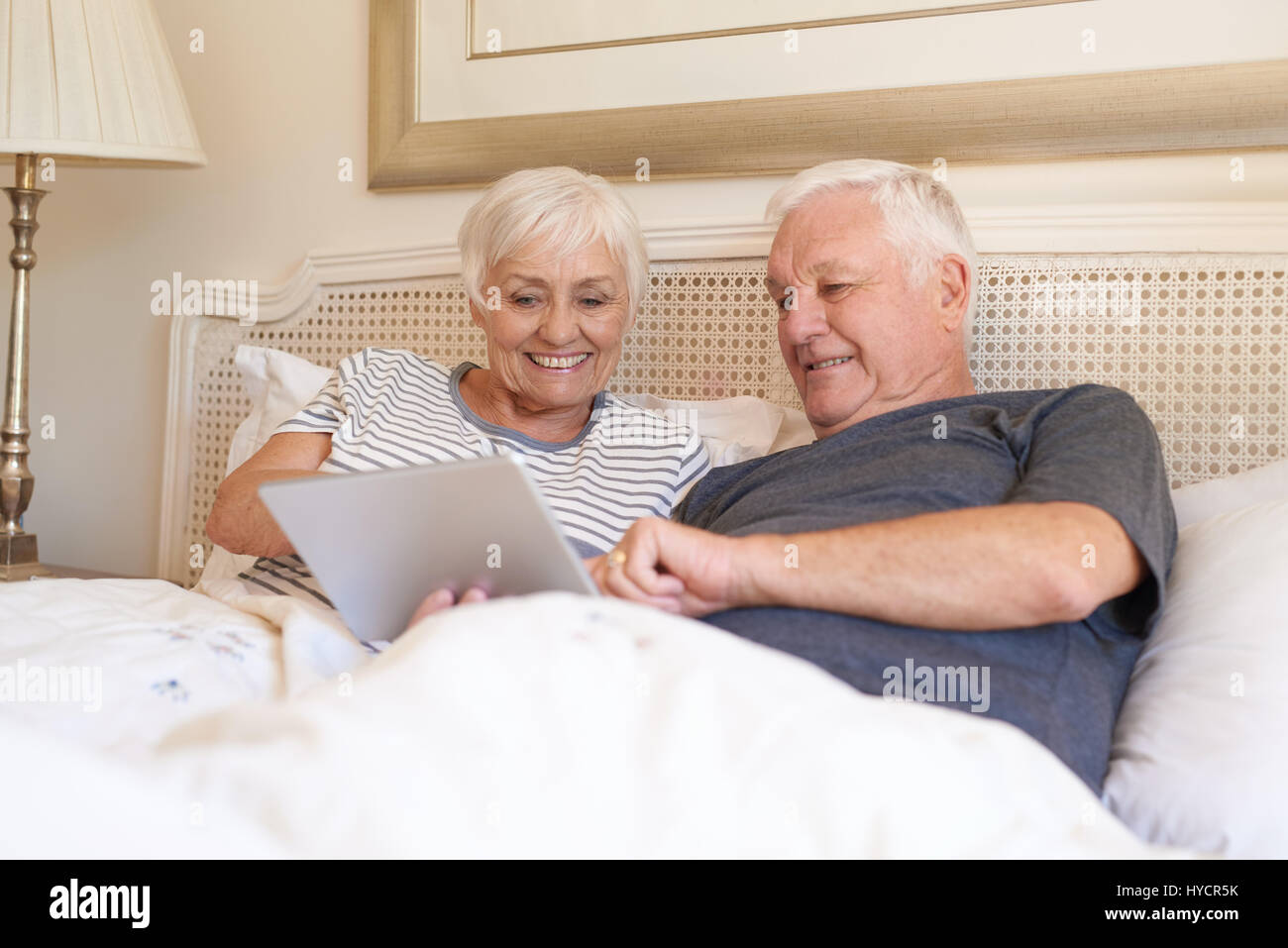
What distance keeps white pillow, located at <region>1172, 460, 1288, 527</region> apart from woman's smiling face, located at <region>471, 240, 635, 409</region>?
74 cm

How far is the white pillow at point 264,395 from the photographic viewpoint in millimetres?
1729

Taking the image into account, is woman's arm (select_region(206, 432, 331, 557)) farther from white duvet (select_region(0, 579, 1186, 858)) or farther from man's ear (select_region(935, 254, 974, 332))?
man's ear (select_region(935, 254, 974, 332))

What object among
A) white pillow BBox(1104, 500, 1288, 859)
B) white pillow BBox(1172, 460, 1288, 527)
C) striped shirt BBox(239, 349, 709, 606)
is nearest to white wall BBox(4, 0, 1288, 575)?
striped shirt BBox(239, 349, 709, 606)

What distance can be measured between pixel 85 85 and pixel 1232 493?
1.69 metres

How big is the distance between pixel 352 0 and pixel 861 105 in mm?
982

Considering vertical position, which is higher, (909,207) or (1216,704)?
(909,207)

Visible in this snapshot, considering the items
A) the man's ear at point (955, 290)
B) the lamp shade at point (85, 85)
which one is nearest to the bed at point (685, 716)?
the man's ear at point (955, 290)

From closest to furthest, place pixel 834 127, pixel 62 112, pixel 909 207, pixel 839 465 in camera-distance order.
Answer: pixel 839 465 → pixel 909 207 → pixel 834 127 → pixel 62 112

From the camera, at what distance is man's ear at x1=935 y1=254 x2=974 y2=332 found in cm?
137

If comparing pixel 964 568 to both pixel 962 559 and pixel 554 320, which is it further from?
pixel 554 320

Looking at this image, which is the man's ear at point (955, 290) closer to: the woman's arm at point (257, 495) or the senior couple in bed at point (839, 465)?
the senior couple in bed at point (839, 465)

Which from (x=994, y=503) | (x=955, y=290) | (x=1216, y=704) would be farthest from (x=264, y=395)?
(x=1216, y=704)

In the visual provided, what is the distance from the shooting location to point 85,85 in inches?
69.3
